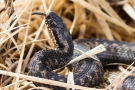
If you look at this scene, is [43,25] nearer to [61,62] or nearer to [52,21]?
[52,21]

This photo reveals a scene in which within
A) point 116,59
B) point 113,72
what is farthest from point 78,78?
point 116,59

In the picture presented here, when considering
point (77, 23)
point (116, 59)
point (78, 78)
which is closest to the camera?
point (78, 78)

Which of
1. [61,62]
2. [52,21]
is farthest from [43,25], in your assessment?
[61,62]

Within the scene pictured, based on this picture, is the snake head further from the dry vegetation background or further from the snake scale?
the dry vegetation background

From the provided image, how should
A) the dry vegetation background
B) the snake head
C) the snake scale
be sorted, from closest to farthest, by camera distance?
1. the snake scale
2. the dry vegetation background
3. the snake head

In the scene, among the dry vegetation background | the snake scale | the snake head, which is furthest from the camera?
the snake head

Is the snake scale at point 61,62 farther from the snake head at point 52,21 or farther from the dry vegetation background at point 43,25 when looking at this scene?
the dry vegetation background at point 43,25

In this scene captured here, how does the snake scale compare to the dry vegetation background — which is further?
the dry vegetation background

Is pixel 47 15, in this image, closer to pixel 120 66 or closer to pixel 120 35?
pixel 120 66

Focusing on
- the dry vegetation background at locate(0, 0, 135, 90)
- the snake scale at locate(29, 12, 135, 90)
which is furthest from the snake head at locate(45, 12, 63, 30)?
the dry vegetation background at locate(0, 0, 135, 90)
